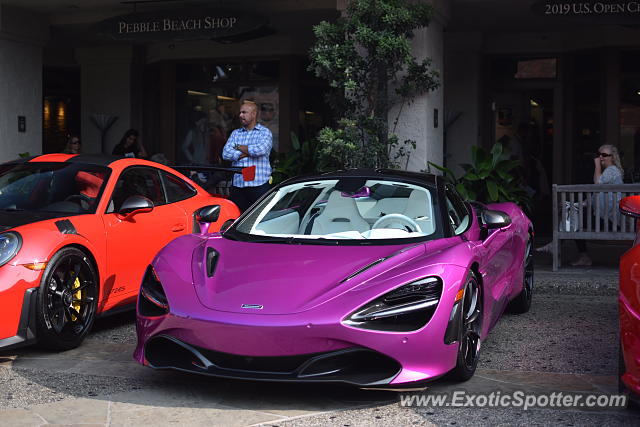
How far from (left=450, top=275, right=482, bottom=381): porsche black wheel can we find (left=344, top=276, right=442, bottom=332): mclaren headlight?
0.98ft

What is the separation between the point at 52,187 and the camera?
7.04 metres

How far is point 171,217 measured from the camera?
7617mm

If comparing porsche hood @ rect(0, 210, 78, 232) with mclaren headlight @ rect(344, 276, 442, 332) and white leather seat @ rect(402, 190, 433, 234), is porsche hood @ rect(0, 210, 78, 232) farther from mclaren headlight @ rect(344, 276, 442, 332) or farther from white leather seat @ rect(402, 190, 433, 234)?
mclaren headlight @ rect(344, 276, 442, 332)

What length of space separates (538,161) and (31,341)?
12.8 meters

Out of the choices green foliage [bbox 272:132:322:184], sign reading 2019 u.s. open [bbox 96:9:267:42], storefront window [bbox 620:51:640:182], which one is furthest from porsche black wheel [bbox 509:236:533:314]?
storefront window [bbox 620:51:640:182]

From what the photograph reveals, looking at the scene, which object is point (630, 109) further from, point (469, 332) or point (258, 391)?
point (258, 391)

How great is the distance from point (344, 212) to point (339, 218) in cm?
6

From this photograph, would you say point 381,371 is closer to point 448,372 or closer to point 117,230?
point 448,372

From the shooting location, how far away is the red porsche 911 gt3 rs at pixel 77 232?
19.4 feet

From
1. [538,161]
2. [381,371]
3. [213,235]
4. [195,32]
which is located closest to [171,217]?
→ [213,235]

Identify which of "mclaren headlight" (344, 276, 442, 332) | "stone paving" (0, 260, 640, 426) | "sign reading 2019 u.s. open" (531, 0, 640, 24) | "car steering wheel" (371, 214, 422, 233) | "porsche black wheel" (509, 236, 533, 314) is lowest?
"stone paving" (0, 260, 640, 426)

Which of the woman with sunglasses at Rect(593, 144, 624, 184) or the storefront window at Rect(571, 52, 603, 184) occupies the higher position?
the storefront window at Rect(571, 52, 603, 184)

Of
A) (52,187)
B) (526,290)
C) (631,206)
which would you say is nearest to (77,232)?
(52,187)

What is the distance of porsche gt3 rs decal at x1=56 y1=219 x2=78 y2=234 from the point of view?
20.7 ft
